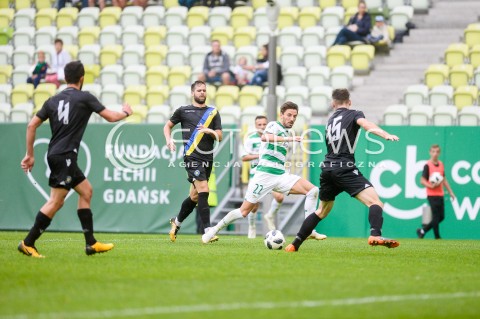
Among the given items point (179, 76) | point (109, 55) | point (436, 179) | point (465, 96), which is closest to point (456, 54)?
point (465, 96)

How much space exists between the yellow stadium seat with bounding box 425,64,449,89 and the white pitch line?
15097 millimetres

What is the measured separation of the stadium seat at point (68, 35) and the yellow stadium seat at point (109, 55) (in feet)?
5.95

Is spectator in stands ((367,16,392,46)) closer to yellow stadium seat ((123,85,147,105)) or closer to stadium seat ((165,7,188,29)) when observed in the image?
yellow stadium seat ((123,85,147,105))

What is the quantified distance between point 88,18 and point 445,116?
42.0 feet

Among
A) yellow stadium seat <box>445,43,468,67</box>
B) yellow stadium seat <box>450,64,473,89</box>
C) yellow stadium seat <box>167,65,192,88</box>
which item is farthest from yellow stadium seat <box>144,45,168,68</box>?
yellow stadium seat <box>450,64,473,89</box>

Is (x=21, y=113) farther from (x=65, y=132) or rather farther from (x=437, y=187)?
(x=65, y=132)

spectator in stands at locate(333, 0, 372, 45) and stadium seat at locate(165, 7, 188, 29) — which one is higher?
stadium seat at locate(165, 7, 188, 29)

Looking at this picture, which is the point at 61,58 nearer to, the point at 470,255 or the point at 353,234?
the point at 353,234

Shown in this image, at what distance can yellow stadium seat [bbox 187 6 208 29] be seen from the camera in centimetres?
2839

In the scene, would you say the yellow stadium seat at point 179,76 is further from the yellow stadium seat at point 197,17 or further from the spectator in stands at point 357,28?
the spectator in stands at point 357,28

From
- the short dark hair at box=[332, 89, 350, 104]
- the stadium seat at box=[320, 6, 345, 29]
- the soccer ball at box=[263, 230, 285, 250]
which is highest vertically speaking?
the stadium seat at box=[320, 6, 345, 29]

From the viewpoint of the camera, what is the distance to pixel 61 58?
27.3m

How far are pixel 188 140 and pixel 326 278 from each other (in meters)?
6.33

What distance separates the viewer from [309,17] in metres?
26.8
